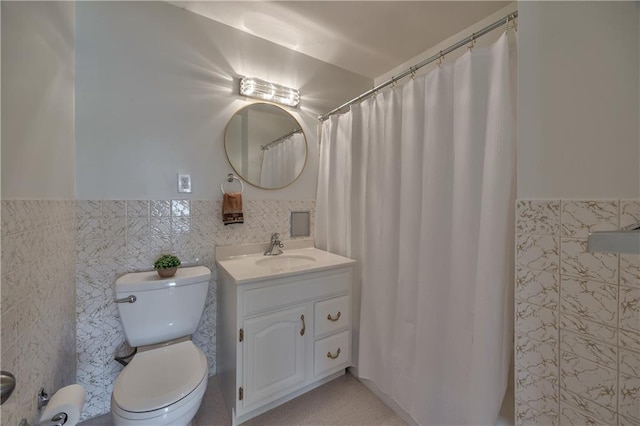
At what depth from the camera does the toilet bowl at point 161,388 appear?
91cm

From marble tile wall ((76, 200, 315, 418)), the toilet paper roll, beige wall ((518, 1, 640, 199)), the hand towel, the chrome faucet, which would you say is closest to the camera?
beige wall ((518, 1, 640, 199))

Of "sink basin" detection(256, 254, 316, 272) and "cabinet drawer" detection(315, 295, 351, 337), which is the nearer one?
"cabinet drawer" detection(315, 295, 351, 337)

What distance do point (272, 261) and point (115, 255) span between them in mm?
910

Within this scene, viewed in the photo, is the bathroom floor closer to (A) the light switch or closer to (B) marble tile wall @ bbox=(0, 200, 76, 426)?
(B) marble tile wall @ bbox=(0, 200, 76, 426)

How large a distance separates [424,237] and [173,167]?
155 cm

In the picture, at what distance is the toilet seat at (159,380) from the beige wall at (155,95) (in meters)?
0.89

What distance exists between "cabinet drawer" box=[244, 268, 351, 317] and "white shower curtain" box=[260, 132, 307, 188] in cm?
81

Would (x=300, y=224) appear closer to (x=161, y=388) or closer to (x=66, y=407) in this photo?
(x=161, y=388)

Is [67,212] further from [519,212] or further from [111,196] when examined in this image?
[519,212]

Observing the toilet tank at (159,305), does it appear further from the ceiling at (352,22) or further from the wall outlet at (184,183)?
the ceiling at (352,22)

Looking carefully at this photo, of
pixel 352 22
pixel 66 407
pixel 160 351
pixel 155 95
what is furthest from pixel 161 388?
pixel 352 22

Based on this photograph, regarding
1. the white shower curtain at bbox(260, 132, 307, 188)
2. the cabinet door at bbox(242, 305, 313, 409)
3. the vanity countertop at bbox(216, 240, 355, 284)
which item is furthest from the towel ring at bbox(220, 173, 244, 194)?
the cabinet door at bbox(242, 305, 313, 409)

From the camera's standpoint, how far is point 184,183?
1546 mm

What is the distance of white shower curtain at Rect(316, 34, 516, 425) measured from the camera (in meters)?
0.98
